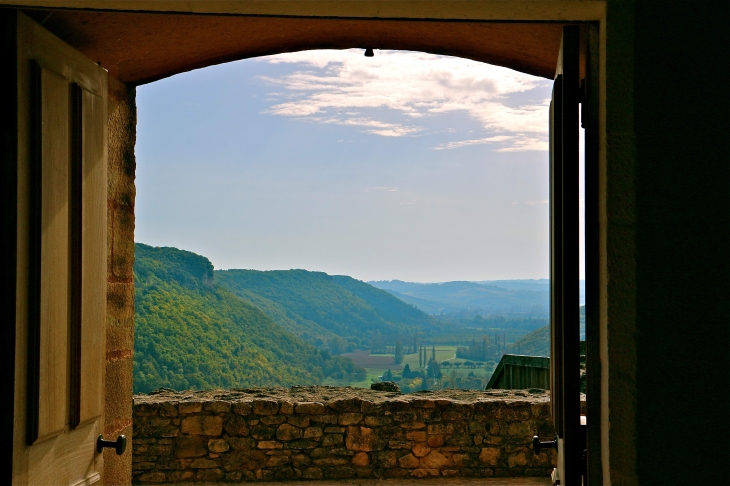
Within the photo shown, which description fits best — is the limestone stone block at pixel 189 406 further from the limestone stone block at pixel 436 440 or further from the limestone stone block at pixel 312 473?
the limestone stone block at pixel 436 440

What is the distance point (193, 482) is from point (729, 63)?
5090 millimetres

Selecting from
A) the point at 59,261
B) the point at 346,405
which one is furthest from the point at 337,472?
the point at 59,261

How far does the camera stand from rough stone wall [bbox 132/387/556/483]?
5344 mm

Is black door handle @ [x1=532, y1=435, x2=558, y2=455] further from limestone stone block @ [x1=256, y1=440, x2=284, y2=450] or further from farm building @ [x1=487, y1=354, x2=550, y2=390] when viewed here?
farm building @ [x1=487, y1=354, x2=550, y2=390]

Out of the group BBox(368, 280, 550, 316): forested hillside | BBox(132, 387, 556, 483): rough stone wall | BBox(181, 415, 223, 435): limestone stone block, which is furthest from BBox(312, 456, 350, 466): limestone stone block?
BBox(368, 280, 550, 316): forested hillside

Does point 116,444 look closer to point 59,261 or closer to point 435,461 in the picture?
point 59,261

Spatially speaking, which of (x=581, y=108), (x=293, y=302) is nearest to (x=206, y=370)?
(x=581, y=108)

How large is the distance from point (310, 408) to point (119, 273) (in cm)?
302

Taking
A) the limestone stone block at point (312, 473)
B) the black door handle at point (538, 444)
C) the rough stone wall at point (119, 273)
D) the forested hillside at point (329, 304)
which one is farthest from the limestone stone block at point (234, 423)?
the forested hillside at point (329, 304)

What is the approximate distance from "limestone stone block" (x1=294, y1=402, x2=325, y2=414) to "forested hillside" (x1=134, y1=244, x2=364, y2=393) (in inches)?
120

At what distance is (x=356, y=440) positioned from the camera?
17.8ft

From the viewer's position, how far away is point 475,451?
544 cm

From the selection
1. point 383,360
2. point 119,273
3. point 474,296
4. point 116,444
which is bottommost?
point 383,360

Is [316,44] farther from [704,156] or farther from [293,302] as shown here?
[293,302]
